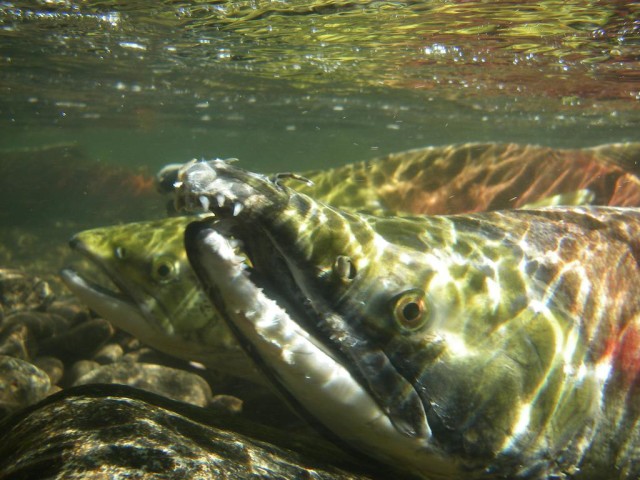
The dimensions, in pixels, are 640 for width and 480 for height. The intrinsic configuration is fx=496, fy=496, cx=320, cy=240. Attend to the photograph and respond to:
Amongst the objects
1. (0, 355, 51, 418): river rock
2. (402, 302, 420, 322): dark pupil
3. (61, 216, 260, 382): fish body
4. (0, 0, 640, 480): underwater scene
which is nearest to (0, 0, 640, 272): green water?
(0, 0, 640, 480): underwater scene

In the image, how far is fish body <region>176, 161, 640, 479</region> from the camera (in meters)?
2.39

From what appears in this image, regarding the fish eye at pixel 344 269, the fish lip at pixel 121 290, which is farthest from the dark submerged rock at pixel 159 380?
the fish eye at pixel 344 269

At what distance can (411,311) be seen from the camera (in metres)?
2.48

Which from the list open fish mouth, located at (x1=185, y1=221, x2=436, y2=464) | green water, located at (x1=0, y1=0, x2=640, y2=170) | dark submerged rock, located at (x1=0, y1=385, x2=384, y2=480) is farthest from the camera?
green water, located at (x1=0, y1=0, x2=640, y2=170)

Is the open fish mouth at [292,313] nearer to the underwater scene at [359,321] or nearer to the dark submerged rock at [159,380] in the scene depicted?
the underwater scene at [359,321]

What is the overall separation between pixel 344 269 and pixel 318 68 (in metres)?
15.5

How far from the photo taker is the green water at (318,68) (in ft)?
34.1

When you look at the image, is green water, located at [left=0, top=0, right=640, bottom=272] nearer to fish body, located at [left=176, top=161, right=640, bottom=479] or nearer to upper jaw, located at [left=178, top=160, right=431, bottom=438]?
fish body, located at [left=176, top=161, right=640, bottom=479]

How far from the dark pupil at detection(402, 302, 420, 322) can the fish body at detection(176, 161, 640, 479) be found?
10 mm

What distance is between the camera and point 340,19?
34.8 feet

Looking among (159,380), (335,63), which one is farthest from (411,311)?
(335,63)

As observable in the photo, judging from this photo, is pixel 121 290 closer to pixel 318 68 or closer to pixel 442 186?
pixel 442 186

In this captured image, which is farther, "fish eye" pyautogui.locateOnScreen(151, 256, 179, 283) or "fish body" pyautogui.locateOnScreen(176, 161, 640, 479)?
"fish eye" pyautogui.locateOnScreen(151, 256, 179, 283)

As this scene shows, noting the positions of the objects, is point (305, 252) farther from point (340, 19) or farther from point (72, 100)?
point (72, 100)
